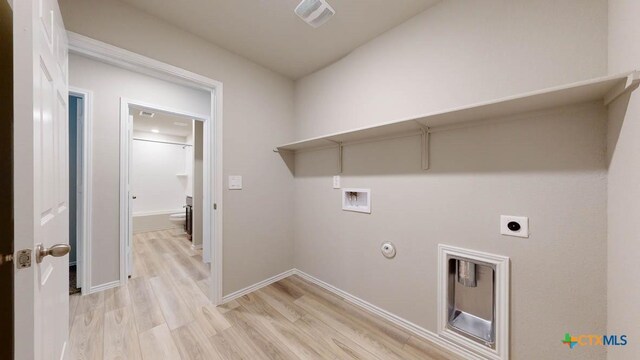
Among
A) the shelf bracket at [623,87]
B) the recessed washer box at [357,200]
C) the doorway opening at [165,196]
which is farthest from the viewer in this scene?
the doorway opening at [165,196]

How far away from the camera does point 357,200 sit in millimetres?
2068

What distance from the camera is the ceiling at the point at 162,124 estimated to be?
162 inches

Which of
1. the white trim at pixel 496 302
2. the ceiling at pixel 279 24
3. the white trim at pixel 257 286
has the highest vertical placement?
the ceiling at pixel 279 24

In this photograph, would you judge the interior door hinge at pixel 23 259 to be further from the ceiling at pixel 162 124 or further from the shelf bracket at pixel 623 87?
the ceiling at pixel 162 124

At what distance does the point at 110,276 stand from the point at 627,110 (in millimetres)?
4036

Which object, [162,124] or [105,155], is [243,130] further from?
[162,124]

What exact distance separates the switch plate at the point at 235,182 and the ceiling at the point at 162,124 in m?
2.50

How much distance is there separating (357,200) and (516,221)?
1134 millimetres

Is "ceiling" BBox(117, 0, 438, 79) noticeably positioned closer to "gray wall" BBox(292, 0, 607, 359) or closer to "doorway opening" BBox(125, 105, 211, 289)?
"gray wall" BBox(292, 0, 607, 359)

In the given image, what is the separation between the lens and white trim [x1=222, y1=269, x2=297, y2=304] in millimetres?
2111

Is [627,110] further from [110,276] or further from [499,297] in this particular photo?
[110,276]

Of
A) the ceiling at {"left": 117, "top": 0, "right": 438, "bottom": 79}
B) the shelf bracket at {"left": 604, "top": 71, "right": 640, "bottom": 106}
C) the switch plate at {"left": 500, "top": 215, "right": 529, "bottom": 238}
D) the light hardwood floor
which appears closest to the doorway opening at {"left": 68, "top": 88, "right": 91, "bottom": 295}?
the light hardwood floor

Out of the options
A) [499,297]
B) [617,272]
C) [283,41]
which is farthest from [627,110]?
[283,41]

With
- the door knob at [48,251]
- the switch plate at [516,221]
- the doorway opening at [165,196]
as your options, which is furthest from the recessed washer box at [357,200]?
the door knob at [48,251]
